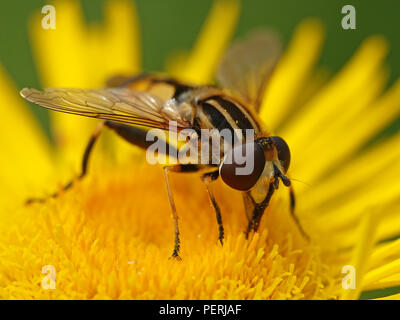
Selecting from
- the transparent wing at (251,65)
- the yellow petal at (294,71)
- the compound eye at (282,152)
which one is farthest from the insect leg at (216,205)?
the yellow petal at (294,71)

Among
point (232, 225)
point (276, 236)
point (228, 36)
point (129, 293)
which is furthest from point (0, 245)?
point (228, 36)

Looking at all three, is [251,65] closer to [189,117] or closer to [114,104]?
[189,117]

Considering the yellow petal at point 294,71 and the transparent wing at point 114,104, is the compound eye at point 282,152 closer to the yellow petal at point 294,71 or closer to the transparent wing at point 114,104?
the transparent wing at point 114,104

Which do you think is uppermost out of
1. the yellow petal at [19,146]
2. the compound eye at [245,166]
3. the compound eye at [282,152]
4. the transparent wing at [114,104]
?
the yellow petal at [19,146]

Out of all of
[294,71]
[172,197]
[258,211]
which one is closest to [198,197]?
[172,197]

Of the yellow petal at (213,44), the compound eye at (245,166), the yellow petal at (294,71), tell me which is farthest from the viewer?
the yellow petal at (213,44)

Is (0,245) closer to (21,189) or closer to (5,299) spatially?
(5,299)
